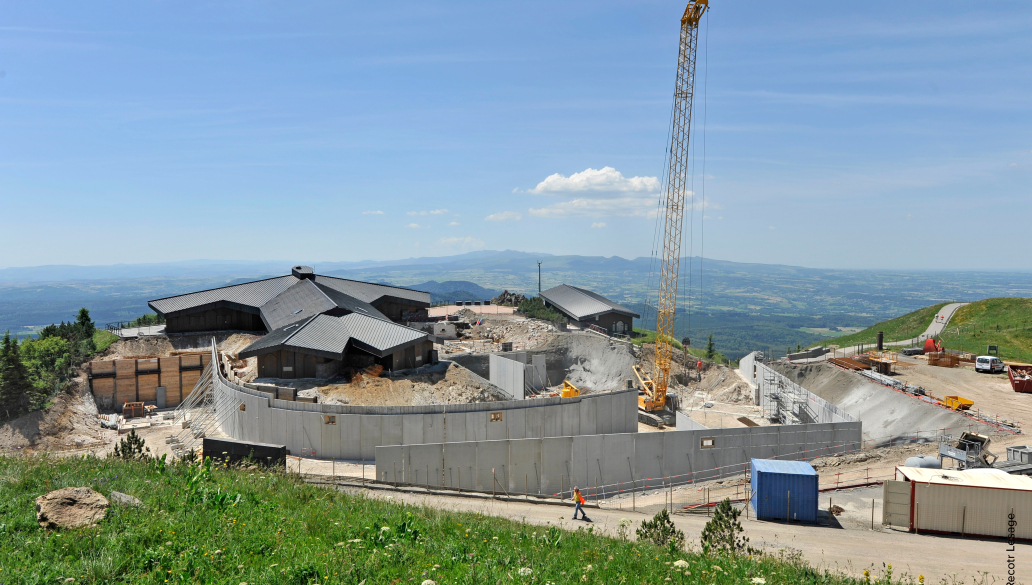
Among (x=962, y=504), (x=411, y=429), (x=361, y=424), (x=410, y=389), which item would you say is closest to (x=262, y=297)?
(x=410, y=389)

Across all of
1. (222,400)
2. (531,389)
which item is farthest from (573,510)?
(531,389)

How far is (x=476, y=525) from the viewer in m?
14.0

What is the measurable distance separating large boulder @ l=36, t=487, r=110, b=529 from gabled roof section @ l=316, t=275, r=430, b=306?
175ft

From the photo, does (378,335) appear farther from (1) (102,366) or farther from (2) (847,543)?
(2) (847,543)

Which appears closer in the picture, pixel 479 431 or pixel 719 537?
pixel 719 537

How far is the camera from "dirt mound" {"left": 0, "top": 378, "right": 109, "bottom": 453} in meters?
33.7

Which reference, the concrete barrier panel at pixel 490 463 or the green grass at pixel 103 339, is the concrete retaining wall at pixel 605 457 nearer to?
the concrete barrier panel at pixel 490 463

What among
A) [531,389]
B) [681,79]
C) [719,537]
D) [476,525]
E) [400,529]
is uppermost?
[681,79]

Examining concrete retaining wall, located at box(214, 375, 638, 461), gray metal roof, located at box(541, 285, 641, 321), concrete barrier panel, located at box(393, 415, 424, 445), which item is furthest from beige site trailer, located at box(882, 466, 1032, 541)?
gray metal roof, located at box(541, 285, 641, 321)

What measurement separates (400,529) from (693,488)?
2066 cm

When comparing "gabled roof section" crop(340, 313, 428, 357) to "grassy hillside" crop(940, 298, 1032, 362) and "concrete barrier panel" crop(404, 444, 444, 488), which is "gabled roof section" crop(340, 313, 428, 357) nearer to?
"concrete barrier panel" crop(404, 444, 444, 488)

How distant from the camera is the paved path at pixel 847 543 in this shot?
16.4 m

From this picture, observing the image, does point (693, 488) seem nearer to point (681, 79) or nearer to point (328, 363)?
point (328, 363)

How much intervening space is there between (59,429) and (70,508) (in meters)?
32.6
